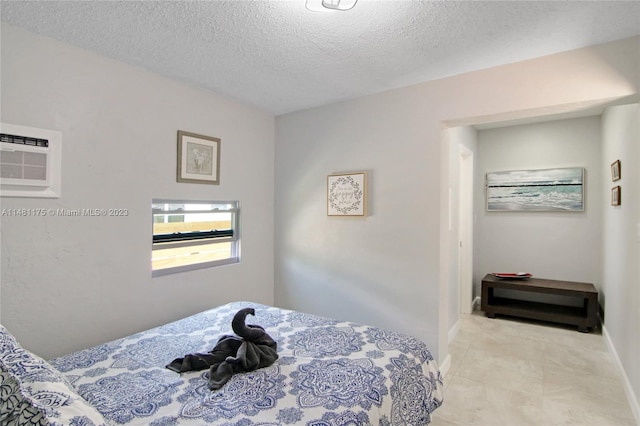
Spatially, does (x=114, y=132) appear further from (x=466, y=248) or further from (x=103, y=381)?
(x=466, y=248)

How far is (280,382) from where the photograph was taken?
143 centimetres

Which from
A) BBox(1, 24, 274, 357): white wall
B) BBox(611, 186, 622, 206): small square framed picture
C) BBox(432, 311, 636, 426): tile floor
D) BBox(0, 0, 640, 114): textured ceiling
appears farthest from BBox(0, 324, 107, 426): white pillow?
BBox(611, 186, 622, 206): small square framed picture

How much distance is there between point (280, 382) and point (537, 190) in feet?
13.8

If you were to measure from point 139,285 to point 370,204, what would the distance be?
1.90 m

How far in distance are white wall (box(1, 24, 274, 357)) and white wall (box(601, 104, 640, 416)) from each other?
10.2 feet

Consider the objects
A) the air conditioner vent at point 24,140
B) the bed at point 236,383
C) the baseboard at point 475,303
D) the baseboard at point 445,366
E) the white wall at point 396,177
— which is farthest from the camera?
the baseboard at point 475,303

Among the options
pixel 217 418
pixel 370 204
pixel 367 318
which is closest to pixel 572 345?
pixel 367 318

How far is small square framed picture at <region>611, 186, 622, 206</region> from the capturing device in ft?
9.03

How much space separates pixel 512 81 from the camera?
7.17ft

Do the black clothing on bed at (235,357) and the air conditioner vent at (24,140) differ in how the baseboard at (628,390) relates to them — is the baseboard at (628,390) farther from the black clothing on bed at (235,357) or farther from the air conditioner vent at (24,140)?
the air conditioner vent at (24,140)

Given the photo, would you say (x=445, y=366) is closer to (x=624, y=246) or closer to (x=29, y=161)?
(x=624, y=246)

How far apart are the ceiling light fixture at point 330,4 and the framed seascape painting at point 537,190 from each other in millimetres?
3758

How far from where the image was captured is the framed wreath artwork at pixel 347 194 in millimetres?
2838

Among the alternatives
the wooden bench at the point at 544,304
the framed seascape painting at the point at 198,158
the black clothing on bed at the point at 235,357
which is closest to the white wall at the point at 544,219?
the wooden bench at the point at 544,304
